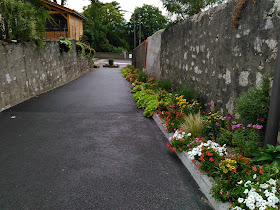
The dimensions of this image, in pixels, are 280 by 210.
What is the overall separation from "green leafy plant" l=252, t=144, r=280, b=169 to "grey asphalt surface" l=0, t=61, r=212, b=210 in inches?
34.2

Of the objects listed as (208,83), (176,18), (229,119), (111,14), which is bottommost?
(229,119)

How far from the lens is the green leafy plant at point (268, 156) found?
280 cm

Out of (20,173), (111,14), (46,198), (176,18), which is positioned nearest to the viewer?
(46,198)

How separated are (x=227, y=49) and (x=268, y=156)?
226cm

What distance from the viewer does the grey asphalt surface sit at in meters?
2.78

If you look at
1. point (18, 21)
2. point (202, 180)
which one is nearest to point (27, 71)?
point (18, 21)

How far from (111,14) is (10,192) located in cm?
6019

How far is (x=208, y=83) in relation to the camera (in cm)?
521

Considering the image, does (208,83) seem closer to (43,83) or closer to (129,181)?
(129,181)

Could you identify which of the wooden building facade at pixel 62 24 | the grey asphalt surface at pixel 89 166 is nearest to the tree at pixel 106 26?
the wooden building facade at pixel 62 24

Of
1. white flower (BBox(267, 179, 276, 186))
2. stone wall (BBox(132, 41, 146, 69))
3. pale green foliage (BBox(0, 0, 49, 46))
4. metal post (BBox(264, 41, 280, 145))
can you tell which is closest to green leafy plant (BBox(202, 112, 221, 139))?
metal post (BBox(264, 41, 280, 145))

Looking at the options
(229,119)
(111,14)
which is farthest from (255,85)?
(111,14)

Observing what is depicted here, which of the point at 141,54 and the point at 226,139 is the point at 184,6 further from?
the point at 141,54

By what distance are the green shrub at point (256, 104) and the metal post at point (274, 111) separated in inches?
9.6
